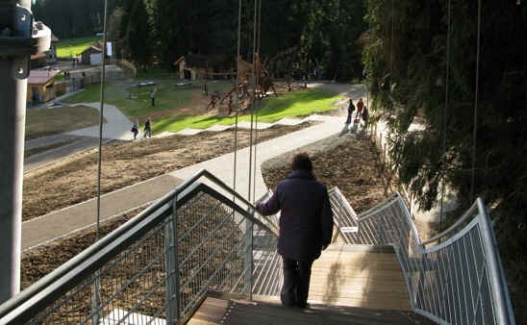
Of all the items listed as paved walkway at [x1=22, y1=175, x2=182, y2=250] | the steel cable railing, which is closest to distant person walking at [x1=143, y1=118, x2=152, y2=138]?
paved walkway at [x1=22, y1=175, x2=182, y2=250]

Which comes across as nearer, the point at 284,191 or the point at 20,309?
the point at 20,309

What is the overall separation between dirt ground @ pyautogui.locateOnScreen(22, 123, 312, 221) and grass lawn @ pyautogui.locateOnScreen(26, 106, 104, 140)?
24.4ft

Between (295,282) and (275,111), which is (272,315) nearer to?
(295,282)

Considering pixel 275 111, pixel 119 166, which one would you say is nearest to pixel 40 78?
pixel 275 111

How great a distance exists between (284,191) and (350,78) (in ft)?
137

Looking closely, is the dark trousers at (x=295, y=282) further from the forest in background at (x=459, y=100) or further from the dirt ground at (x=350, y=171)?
the dirt ground at (x=350, y=171)

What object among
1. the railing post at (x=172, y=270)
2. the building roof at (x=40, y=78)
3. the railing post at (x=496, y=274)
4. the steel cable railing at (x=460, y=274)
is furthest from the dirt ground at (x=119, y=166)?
the building roof at (x=40, y=78)

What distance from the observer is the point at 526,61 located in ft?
24.5

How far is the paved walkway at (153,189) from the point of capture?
12.8m

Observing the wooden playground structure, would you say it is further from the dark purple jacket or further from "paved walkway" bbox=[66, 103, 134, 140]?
the dark purple jacket

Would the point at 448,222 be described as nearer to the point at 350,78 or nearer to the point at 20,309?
the point at 20,309


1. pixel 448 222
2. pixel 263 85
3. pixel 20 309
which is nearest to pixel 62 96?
pixel 263 85

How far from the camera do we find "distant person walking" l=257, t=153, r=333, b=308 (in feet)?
14.0

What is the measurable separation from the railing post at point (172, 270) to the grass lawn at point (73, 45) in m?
81.2
